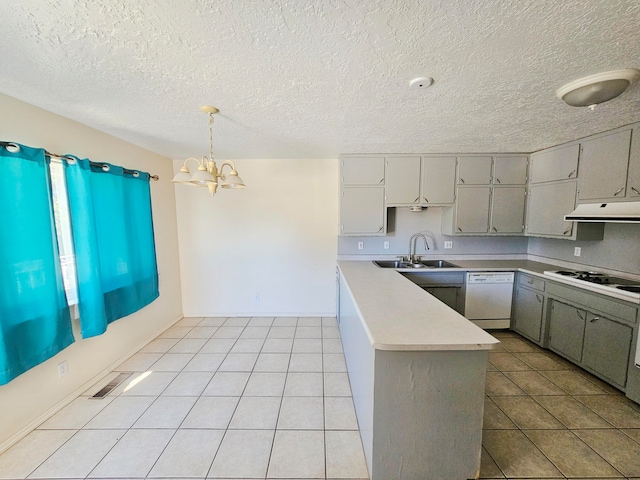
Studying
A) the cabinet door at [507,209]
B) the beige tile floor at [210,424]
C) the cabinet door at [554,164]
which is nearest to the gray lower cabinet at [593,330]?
the cabinet door at [507,209]

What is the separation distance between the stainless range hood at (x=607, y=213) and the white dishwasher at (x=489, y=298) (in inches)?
35.7

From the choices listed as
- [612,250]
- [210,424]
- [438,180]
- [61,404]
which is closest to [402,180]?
[438,180]

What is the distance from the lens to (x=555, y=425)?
1782 millimetres

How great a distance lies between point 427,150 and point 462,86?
1621 mm

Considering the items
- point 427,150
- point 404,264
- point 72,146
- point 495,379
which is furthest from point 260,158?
point 495,379

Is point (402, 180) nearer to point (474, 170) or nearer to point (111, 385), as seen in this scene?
point (474, 170)

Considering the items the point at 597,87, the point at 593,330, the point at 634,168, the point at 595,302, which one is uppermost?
the point at 597,87

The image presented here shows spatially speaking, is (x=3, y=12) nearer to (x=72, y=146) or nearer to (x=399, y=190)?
(x=72, y=146)

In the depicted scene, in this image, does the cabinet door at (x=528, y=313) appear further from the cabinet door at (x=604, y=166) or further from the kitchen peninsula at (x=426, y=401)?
the kitchen peninsula at (x=426, y=401)

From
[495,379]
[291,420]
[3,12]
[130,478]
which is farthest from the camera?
[495,379]

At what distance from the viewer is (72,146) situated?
212cm

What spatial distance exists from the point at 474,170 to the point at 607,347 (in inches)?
84.5

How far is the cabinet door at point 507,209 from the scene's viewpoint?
318 centimetres

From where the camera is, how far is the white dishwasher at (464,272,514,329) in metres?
3.05
